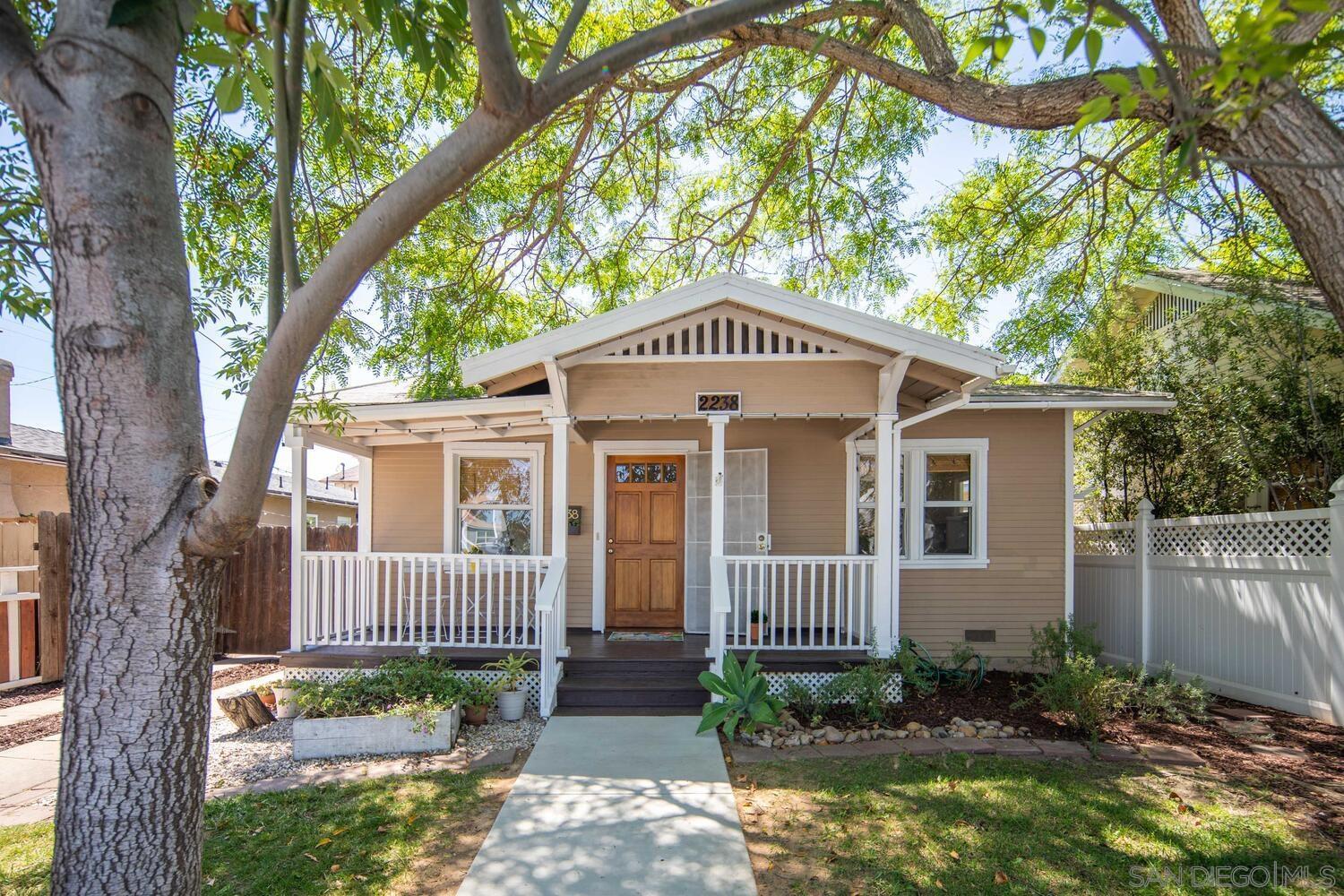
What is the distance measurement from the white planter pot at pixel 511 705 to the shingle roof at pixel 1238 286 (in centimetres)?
805

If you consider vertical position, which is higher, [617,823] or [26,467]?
[26,467]

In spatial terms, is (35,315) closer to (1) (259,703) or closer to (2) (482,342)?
(1) (259,703)

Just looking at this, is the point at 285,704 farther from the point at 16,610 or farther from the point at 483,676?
the point at 16,610

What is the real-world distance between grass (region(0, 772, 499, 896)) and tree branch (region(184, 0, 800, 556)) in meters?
2.34

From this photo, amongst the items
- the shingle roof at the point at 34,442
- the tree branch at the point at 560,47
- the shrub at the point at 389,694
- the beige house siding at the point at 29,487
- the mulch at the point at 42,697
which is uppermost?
the tree branch at the point at 560,47

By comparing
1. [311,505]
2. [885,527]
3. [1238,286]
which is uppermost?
[1238,286]

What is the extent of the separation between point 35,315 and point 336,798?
322 cm

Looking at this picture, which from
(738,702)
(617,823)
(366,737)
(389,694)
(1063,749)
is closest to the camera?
(617,823)

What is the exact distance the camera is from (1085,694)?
578cm

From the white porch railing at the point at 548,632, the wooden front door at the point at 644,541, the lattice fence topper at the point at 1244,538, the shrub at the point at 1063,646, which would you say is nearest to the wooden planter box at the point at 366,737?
the white porch railing at the point at 548,632

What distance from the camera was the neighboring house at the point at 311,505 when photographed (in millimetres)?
19458

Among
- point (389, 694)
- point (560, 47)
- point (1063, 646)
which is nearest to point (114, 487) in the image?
point (560, 47)

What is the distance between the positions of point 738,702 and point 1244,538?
16.9 feet

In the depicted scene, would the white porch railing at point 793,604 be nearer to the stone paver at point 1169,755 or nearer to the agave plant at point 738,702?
the agave plant at point 738,702
